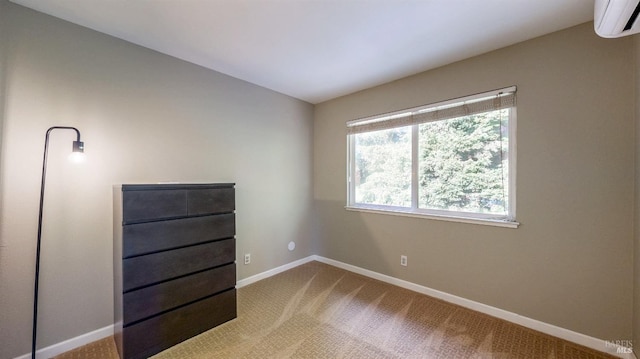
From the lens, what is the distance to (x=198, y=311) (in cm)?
202

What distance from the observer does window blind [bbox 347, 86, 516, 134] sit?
7.20 feet

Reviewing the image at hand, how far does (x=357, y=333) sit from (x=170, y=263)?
5.26ft

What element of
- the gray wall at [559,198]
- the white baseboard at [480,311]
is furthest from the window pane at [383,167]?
the white baseboard at [480,311]

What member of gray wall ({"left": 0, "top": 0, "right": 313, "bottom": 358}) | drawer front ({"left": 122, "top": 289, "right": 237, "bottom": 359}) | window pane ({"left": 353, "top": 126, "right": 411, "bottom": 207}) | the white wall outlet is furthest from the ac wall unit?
drawer front ({"left": 122, "top": 289, "right": 237, "bottom": 359})

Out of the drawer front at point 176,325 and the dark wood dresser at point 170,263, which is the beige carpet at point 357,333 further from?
the dark wood dresser at point 170,263

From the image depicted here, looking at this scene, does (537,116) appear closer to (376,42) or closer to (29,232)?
(376,42)

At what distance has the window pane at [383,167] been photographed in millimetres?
2947

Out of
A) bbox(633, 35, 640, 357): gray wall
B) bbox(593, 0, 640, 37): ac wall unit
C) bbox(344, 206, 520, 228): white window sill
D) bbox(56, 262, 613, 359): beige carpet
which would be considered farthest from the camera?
bbox(344, 206, 520, 228): white window sill

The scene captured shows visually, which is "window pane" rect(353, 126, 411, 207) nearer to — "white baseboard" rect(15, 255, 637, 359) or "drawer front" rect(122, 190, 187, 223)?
"white baseboard" rect(15, 255, 637, 359)

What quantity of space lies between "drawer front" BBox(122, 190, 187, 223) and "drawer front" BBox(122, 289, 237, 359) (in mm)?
754

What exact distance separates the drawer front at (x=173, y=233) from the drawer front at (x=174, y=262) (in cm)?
5

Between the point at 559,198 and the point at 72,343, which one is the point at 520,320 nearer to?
the point at 559,198

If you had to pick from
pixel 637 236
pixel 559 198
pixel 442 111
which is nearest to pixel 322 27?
pixel 442 111

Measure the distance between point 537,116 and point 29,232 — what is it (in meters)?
3.95
